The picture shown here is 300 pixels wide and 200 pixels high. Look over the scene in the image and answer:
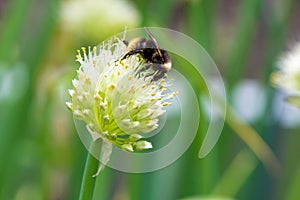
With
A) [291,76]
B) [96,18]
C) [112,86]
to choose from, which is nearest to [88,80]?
[112,86]

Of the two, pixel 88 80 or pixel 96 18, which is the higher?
pixel 96 18

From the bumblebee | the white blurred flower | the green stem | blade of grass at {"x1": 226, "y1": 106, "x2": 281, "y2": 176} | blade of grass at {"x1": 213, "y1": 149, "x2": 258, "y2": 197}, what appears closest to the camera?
the green stem

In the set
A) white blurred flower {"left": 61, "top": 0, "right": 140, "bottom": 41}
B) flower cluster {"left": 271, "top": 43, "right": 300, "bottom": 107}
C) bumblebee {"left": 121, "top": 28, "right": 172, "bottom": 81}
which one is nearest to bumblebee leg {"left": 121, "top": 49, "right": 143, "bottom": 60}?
bumblebee {"left": 121, "top": 28, "right": 172, "bottom": 81}

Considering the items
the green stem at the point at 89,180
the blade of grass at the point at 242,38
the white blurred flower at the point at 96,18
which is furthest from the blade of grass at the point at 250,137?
the green stem at the point at 89,180

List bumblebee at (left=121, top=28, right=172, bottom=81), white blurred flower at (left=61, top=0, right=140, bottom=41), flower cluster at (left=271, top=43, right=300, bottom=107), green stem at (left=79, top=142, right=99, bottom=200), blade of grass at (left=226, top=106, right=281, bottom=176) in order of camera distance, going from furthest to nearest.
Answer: white blurred flower at (left=61, top=0, right=140, bottom=41), blade of grass at (left=226, top=106, right=281, bottom=176), flower cluster at (left=271, top=43, right=300, bottom=107), bumblebee at (left=121, top=28, right=172, bottom=81), green stem at (left=79, top=142, right=99, bottom=200)

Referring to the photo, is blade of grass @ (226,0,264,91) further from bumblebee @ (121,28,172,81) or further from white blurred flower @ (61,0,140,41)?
bumblebee @ (121,28,172,81)

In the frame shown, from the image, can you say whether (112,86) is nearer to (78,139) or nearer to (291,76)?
(291,76)

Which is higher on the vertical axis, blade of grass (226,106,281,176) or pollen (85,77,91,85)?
blade of grass (226,106,281,176)
